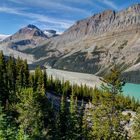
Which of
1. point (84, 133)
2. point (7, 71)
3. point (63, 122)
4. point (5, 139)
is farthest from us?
point (7, 71)

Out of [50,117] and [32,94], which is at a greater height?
[32,94]

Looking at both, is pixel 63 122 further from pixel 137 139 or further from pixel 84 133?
pixel 137 139

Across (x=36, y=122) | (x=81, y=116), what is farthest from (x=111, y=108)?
(x=81, y=116)

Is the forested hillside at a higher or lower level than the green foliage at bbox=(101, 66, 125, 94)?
lower

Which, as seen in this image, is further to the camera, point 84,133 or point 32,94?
point 84,133

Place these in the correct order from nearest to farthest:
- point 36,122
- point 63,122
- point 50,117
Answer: point 36,122
point 63,122
point 50,117

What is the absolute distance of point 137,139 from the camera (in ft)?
206

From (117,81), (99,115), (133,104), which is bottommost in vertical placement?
(133,104)

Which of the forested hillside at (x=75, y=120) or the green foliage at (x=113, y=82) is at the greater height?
the green foliage at (x=113, y=82)

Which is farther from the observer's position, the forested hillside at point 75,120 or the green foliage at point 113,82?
the green foliage at point 113,82

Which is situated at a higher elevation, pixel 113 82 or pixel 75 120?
pixel 113 82

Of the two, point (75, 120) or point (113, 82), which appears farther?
point (75, 120)

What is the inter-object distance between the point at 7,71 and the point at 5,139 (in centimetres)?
9929

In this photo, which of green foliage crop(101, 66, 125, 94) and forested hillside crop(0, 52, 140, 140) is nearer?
forested hillside crop(0, 52, 140, 140)
